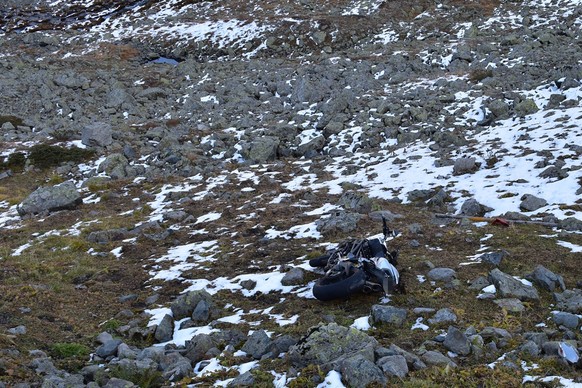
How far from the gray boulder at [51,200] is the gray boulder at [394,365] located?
1483 centimetres

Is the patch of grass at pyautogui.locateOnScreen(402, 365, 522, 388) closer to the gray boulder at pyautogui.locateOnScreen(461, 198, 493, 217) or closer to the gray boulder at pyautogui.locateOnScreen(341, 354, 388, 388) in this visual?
the gray boulder at pyautogui.locateOnScreen(341, 354, 388, 388)

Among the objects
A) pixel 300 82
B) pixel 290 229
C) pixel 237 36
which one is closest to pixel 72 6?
pixel 237 36

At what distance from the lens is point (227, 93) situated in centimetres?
3170

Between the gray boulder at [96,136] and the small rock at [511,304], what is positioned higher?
the small rock at [511,304]

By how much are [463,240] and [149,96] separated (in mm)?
25149

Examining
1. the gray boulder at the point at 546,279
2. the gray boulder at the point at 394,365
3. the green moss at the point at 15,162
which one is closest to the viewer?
the gray boulder at the point at 394,365

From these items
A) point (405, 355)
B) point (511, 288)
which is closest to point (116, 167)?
point (511, 288)

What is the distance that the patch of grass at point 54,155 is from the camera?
23625mm

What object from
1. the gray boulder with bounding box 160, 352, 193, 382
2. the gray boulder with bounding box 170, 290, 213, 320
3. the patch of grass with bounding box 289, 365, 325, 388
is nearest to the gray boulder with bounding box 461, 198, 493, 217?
the gray boulder with bounding box 170, 290, 213, 320

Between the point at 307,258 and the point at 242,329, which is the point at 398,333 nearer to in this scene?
the point at 242,329

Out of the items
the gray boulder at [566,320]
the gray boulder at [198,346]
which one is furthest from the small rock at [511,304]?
the gray boulder at [198,346]

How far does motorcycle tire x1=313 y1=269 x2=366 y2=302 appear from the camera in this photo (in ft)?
30.0

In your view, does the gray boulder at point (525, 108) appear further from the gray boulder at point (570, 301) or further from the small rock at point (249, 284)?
the small rock at point (249, 284)

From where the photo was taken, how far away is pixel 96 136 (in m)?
24.9
